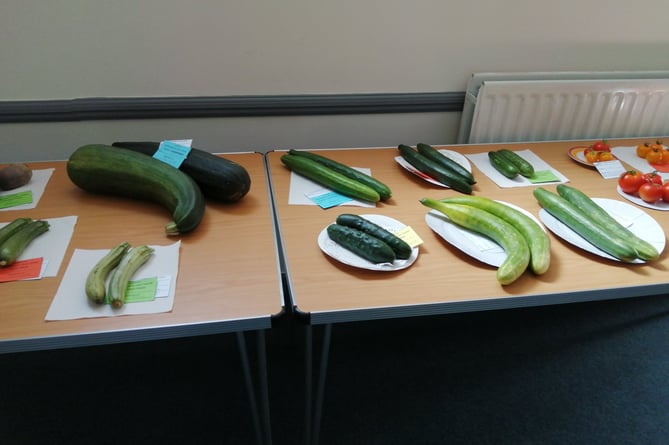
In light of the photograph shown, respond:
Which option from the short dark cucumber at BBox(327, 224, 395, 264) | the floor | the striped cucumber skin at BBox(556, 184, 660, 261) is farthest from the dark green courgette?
the striped cucumber skin at BBox(556, 184, 660, 261)

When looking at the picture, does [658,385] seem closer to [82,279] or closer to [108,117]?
[82,279]

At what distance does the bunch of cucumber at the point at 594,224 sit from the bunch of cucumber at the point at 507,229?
9cm

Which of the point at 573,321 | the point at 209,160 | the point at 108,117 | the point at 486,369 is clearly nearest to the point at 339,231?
the point at 209,160

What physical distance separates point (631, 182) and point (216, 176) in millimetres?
1165

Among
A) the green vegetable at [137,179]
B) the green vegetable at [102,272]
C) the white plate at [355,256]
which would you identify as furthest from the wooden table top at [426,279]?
the green vegetable at [102,272]

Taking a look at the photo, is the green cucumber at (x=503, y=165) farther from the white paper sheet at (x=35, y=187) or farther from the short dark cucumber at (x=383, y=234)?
the white paper sheet at (x=35, y=187)

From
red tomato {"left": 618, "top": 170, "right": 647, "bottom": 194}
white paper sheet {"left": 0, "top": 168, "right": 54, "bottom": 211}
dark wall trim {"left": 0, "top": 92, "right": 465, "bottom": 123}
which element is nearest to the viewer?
white paper sheet {"left": 0, "top": 168, "right": 54, "bottom": 211}

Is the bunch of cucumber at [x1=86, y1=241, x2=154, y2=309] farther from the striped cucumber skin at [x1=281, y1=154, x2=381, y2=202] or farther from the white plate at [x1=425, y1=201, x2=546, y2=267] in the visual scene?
the white plate at [x1=425, y1=201, x2=546, y2=267]

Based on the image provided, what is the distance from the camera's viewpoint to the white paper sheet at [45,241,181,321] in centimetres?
93

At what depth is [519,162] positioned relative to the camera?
4.95 feet

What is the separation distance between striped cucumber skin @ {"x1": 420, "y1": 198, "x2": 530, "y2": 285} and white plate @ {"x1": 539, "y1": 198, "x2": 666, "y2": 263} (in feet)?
0.47

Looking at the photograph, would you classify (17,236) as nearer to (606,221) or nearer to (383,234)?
(383,234)

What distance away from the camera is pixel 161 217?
4.07 feet

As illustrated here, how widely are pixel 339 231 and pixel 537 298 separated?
0.45 meters
